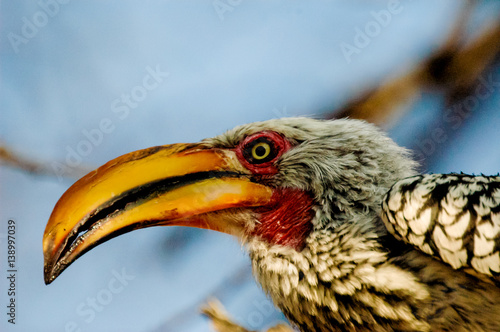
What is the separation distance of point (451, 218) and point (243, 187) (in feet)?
2.70

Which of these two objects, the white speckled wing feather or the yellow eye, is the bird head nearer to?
the yellow eye

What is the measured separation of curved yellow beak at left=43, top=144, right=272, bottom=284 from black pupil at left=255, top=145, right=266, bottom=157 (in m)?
0.14

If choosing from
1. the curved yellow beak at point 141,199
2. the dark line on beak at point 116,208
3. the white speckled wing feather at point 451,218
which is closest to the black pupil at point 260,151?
the curved yellow beak at point 141,199

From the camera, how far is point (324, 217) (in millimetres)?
2021

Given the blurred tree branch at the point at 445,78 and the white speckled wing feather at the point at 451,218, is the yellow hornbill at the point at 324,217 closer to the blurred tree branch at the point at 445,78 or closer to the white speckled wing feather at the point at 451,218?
the white speckled wing feather at the point at 451,218

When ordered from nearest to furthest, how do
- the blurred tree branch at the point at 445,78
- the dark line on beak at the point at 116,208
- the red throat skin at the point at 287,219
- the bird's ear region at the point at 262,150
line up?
the dark line on beak at the point at 116,208 → the red throat skin at the point at 287,219 → the bird's ear region at the point at 262,150 → the blurred tree branch at the point at 445,78

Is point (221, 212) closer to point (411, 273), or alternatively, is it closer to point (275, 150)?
point (275, 150)

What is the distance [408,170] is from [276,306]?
2.82 feet

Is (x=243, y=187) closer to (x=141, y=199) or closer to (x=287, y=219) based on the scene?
(x=287, y=219)

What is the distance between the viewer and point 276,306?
2.08 metres

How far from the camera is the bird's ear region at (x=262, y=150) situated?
2156 millimetres

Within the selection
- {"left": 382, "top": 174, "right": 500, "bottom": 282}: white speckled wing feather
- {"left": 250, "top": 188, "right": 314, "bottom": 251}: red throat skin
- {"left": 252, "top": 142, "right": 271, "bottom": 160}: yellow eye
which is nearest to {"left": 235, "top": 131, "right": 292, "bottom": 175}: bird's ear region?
{"left": 252, "top": 142, "right": 271, "bottom": 160}: yellow eye

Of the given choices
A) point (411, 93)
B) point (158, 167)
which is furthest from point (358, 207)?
point (411, 93)

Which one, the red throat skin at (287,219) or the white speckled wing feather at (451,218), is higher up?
the red throat skin at (287,219)
